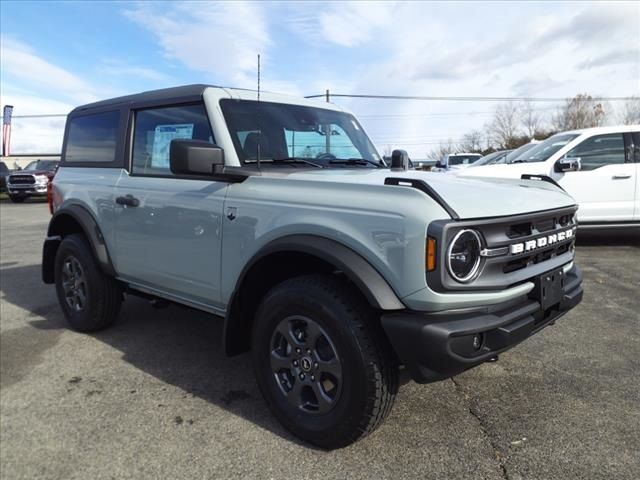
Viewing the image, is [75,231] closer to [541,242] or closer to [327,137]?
[327,137]

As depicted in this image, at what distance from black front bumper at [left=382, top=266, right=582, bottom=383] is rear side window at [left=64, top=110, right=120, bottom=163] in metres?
2.99

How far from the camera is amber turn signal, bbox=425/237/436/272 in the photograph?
7.05 feet

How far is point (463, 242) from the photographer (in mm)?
2250

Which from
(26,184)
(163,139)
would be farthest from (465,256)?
(26,184)

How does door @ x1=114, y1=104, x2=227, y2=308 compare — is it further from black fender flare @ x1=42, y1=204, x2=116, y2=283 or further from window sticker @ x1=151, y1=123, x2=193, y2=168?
black fender flare @ x1=42, y1=204, x2=116, y2=283

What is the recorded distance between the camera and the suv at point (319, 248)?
223 centimetres

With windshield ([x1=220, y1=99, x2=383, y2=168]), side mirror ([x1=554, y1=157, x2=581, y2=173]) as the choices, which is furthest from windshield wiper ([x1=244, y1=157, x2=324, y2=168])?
side mirror ([x1=554, y1=157, x2=581, y2=173])

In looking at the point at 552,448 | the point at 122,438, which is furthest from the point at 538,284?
the point at 122,438

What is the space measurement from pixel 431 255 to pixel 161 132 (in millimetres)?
2458

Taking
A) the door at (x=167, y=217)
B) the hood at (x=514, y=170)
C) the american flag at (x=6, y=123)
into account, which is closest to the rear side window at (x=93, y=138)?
the door at (x=167, y=217)

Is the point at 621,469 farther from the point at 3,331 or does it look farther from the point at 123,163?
the point at 3,331

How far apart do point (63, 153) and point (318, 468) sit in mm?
3945

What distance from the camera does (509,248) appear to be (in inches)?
93.3

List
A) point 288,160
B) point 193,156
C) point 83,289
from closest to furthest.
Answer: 1. point 193,156
2. point 288,160
3. point 83,289
